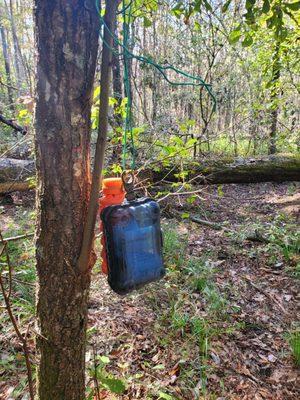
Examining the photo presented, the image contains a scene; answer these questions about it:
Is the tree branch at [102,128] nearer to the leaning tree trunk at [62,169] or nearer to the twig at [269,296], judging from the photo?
the leaning tree trunk at [62,169]

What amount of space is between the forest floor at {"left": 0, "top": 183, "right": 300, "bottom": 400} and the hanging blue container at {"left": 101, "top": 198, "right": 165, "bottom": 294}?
2.34 ft

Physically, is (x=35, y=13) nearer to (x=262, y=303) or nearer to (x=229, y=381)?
(x=229, y=381)

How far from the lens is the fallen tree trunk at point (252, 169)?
245 inches

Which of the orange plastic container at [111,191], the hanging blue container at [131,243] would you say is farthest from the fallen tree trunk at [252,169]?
the hanging blue container at [131,243]

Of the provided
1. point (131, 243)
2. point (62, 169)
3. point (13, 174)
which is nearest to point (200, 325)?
point (131, 243)

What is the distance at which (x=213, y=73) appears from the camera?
951cm

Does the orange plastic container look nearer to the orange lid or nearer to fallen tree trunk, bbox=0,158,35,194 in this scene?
the orange lid

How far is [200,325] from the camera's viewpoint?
273 cm

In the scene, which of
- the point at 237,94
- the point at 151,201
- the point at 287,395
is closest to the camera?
the point at 151,201

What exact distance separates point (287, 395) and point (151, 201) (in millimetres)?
1990

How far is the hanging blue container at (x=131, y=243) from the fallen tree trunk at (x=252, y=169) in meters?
4.82

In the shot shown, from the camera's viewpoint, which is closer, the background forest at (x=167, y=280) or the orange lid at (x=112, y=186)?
the background forest at (x=167, y=280)

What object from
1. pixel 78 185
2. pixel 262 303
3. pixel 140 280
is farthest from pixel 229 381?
pixel 78 185

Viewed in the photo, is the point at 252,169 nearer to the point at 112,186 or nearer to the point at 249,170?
the point at 249,170
